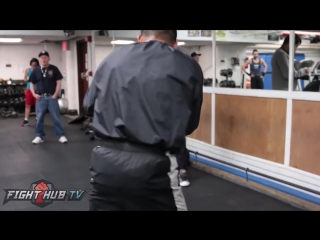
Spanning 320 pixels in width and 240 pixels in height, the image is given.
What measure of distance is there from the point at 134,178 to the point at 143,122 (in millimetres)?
267

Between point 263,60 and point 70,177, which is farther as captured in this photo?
point 263,60

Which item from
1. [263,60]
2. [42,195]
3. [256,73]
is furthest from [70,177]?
[263,60]

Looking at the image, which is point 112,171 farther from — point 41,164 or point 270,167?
point 41,164

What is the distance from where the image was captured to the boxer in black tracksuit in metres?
1.55

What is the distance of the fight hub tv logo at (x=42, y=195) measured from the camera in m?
3.63

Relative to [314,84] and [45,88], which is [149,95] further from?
[45,88]

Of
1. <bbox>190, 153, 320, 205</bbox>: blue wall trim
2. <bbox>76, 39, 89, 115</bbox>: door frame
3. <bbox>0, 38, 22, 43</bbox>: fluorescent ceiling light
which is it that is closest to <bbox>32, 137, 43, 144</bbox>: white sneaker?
<bbox>190, 153, 320, 205</bbox>: blue wall trim

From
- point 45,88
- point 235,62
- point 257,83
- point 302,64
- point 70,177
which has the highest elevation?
point 235,62

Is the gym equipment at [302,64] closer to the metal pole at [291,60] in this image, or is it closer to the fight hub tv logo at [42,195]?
the metal pole at [291,60]

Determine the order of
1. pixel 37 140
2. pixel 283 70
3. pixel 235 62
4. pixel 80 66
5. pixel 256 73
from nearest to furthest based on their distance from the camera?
pixel 283 70 → pixel 256 73 → pixel 37 140 → pixel 235 62 → pixel 80 66

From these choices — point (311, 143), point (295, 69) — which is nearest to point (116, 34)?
point (295, 69)

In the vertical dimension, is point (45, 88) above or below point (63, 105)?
above

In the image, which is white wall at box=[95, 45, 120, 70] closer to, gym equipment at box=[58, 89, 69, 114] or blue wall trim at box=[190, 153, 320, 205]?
gym equipment at box=[58, 89, 69, 114]

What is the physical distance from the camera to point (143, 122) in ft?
5.11
